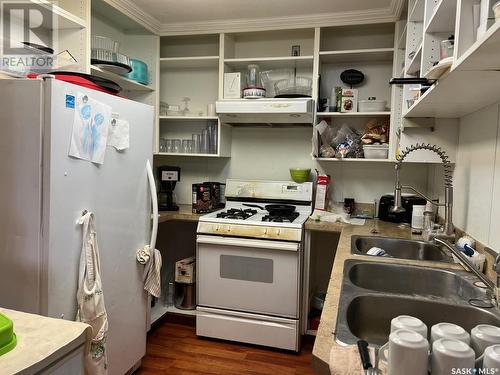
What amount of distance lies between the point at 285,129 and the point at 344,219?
0.97 m

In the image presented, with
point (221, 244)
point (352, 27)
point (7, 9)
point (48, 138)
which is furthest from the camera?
point (352, 27)

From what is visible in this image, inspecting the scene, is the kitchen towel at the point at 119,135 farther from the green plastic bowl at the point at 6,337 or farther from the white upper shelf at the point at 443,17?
the white upper shelf at the point at 443,17

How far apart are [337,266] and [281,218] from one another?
1.14m

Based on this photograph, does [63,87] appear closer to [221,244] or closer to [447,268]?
[221,244]

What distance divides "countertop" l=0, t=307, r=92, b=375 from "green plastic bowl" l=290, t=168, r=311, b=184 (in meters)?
2.14

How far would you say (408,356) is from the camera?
2.03 ft

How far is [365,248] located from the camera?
210cm

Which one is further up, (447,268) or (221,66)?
(221,66)

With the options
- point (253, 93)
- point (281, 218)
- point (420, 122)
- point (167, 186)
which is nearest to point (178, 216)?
point (167, 186)

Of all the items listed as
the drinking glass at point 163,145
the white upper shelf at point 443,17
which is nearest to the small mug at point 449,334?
the white upper shelf at point 443,17

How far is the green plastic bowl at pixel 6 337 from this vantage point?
2.86 ft

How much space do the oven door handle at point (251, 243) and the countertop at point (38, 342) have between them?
1495 millimetres

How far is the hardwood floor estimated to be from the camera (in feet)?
7.54

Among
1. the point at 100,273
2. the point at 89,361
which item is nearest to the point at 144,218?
the point at 100,273
